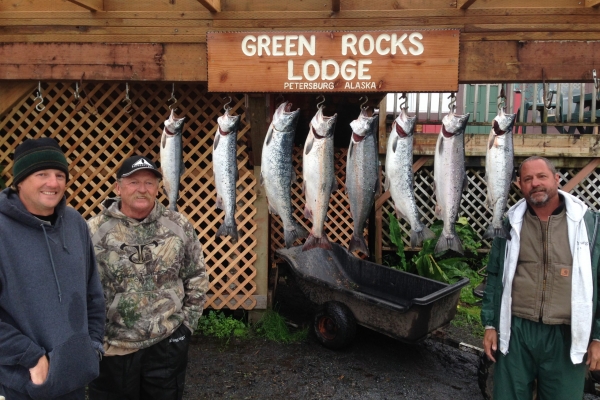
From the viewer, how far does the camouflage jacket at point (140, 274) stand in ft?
9.78

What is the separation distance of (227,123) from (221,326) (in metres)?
3.62

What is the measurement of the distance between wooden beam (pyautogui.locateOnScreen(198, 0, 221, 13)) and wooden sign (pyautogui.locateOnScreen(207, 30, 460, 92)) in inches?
8.8

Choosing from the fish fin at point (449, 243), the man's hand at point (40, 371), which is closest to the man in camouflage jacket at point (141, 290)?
the man's hand at point (40, 371)

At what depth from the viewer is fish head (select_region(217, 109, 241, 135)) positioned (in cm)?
342

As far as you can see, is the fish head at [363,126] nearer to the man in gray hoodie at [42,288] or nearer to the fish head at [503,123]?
the fish head at [503,123]


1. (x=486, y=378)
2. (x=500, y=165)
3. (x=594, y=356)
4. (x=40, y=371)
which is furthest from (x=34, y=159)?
(x=486, y=378)

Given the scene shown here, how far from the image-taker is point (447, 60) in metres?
3.31

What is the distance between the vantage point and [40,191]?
8.14ft

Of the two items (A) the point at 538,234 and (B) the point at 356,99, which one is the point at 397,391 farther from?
(B) the point at 356,99

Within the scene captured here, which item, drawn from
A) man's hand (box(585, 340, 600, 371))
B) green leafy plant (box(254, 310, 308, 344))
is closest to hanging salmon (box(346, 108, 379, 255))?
man's hand (box(585, 340, 600, 371))

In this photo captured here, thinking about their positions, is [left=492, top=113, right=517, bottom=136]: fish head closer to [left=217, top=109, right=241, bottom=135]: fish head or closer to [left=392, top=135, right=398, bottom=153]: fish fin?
[left=392, top=135, right=398, bottom=153]: fish fin

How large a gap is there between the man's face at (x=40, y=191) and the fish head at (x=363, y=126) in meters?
1.84

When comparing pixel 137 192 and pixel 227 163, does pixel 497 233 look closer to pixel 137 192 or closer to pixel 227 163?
pixel 227 163

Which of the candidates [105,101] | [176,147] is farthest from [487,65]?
[105,101]
